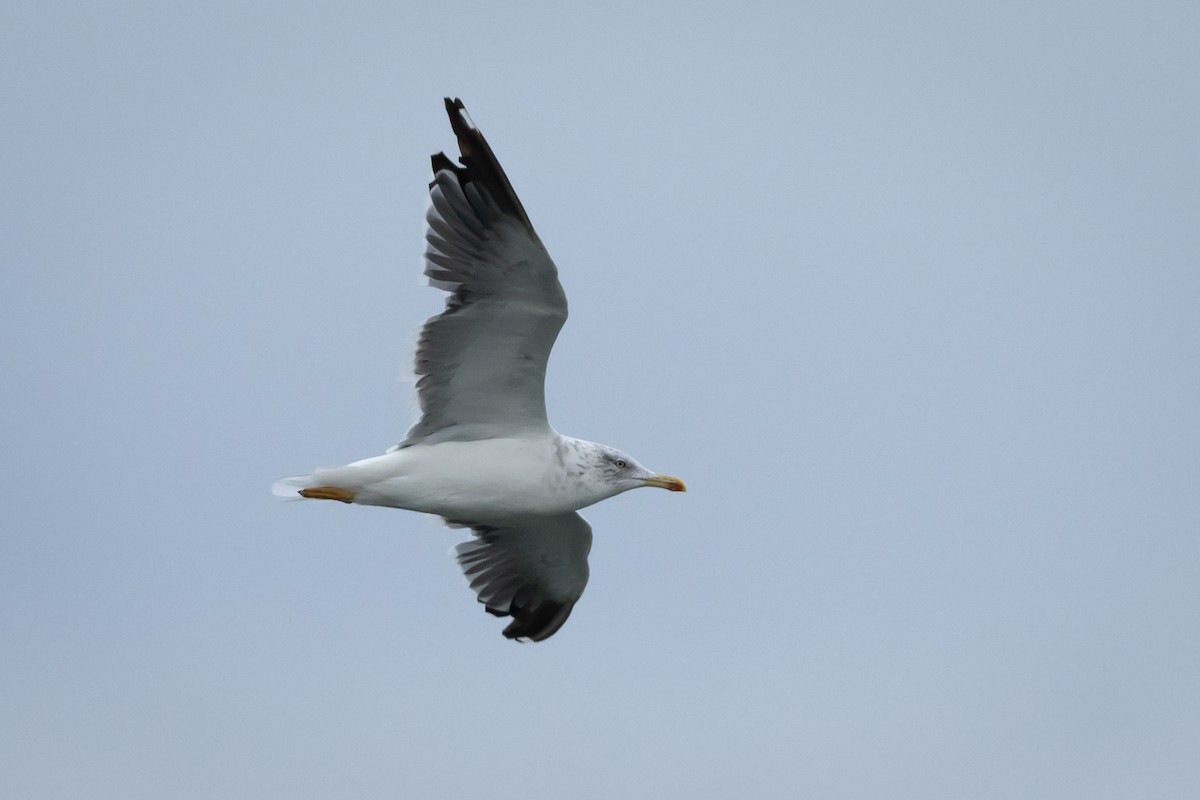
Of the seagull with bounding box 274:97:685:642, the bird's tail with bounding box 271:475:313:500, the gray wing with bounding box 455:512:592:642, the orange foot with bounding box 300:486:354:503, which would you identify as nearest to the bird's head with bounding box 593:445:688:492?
the seagull with bounding box 274:97:685:642

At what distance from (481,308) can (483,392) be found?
0.79 m

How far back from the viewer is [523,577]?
14.2 m

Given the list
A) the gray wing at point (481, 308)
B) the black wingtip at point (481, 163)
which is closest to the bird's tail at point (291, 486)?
the gray wing at point (481, 308)

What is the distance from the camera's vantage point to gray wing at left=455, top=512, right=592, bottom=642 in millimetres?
14008

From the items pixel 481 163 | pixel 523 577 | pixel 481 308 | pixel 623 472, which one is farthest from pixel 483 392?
pixel 523 577

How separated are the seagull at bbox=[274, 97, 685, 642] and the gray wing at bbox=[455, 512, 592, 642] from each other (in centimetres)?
67

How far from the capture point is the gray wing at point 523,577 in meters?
14.0

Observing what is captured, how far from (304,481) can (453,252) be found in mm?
1964

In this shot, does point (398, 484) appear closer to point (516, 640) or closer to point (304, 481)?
point (304, 481)

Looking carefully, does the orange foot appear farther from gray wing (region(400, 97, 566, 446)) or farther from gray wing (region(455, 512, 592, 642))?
gray wing (region(455, 512, 592, 642))

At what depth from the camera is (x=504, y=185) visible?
1139cm

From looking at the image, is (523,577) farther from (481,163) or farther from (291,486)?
(481,163)

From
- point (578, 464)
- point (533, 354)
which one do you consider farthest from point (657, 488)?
point (533, 354)

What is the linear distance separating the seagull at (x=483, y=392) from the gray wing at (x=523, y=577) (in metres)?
0.67
